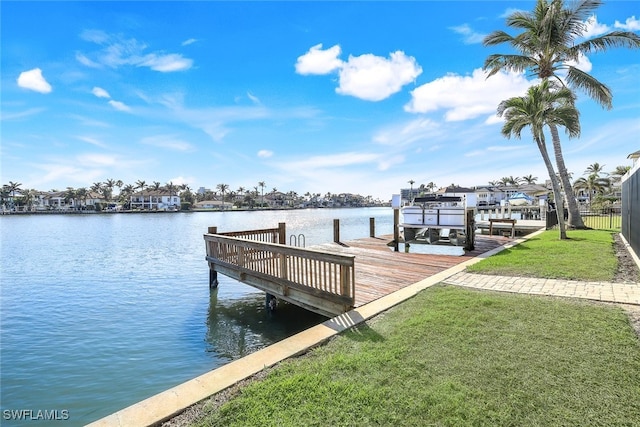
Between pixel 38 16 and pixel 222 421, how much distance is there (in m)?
12.6

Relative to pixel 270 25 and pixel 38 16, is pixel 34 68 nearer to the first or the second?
pixel 38 16

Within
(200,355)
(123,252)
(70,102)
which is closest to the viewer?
(200,355)

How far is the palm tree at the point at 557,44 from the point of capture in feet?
50.4

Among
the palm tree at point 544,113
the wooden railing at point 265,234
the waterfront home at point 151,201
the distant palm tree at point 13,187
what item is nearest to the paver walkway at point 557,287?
the wooden railing at point 265,234

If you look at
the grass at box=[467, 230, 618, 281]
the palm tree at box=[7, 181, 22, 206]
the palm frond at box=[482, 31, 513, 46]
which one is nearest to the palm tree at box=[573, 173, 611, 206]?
the palm frond at box=[482, 31, 513, 46]

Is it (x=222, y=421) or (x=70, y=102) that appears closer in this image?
(x=222, y=421)

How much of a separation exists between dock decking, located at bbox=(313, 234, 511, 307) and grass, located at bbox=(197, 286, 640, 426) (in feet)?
6.31

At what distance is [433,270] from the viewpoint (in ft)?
27.5

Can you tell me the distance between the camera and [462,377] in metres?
3.09

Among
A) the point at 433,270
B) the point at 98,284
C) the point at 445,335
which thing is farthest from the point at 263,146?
the point at 445,335

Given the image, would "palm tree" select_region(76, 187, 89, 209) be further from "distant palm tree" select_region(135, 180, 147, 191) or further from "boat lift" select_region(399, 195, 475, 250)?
"boat lift" select_region(399, 195, 475, 250)

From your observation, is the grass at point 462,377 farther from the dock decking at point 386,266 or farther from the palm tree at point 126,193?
the palm tree at point 126,193

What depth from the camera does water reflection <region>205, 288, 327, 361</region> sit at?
266 inches

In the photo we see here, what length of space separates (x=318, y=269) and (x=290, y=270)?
67 cm
